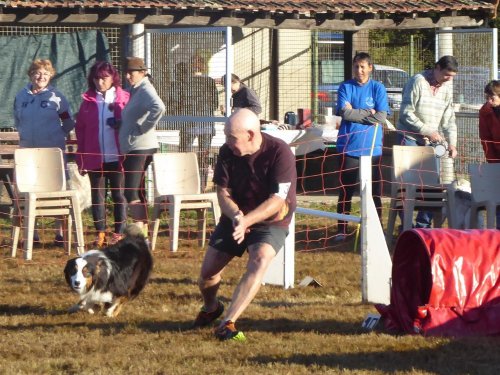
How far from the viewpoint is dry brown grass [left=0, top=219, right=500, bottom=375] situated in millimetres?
6312

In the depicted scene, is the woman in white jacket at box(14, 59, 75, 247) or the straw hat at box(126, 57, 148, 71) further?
the woman in white jacket at box(14, 59, 75, 247)

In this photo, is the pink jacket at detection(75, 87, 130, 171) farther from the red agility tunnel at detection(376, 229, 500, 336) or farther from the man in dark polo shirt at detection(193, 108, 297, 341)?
the red agility tunnel at detection(376, 229, 500, 336)

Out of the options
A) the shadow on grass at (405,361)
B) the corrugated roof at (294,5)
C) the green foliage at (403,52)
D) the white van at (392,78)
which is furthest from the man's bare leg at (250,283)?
the green foliage at (403,52)

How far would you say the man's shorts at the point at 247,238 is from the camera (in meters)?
6.99

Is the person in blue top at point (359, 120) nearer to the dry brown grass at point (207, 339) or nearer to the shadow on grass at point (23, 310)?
the dry brown grass at point (207, 339)

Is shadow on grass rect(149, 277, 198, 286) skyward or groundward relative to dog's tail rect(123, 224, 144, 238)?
groundward

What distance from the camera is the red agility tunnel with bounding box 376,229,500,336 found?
22.9 ft

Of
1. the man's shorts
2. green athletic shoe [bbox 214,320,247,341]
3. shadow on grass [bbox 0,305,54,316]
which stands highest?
the man's shorts

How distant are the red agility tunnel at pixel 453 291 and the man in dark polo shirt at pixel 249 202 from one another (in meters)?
0.90

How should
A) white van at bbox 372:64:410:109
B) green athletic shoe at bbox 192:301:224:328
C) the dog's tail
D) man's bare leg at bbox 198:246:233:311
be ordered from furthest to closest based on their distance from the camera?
1. white van at bbox 372:64:410:109
2. the dog's tail
3. green athletic shoe at bbox 192:301:224:328
4. man's bare leg at bbox 198:246:233:311

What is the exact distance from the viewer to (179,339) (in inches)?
278

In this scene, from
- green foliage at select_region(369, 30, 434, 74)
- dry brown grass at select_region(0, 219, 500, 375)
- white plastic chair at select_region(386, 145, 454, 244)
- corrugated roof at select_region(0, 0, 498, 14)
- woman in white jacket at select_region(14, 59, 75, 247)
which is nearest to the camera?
dry brown grass at select_region(0, 219, 500, 375)

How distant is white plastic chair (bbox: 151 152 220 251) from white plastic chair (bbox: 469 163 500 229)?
245 cm

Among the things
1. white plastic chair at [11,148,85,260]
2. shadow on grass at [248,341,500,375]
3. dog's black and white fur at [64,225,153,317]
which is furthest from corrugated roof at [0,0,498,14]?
shadow on grass at [248,341,500,375]
